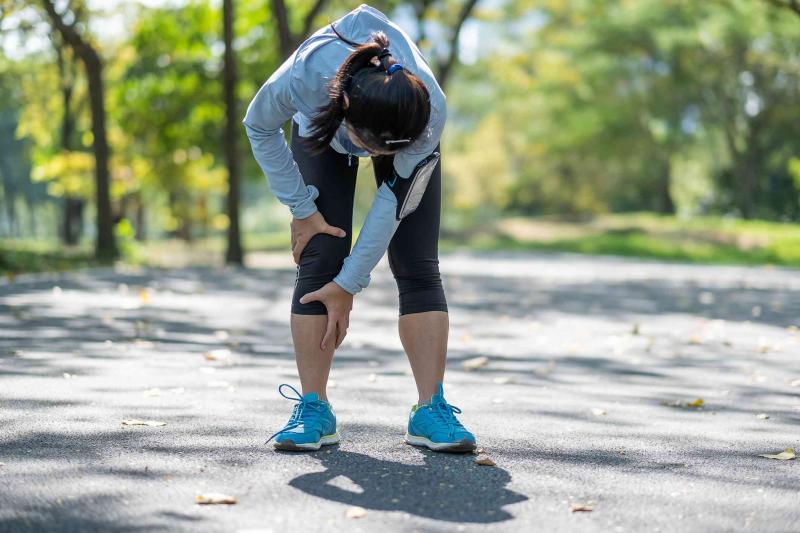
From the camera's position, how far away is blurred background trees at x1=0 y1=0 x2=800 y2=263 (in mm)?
24469

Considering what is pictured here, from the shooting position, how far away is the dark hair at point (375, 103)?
3.29m

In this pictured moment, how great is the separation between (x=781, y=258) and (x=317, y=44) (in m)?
22.6

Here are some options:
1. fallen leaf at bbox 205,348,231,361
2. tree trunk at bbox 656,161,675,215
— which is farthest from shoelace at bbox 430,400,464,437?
tree trunk at bbox 656,161,675,215

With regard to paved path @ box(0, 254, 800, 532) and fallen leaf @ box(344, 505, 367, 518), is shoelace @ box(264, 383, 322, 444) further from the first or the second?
fallen leaf @ box(344, 505, 367, 518)

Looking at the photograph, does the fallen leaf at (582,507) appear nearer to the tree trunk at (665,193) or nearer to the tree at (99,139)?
the tree at (99,139)

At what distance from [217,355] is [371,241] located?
3092mm

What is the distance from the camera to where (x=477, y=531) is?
285cm

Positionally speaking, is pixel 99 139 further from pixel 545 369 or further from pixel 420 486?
pixel 420 486

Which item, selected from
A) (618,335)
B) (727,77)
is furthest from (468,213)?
(618,335)

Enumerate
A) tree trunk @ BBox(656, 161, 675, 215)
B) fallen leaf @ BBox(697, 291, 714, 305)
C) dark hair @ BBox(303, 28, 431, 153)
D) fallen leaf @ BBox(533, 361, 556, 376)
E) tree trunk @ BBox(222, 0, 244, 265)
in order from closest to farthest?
1. dark hair @ BBox(303, 28, 431, 153)
2. fallen leaf @ BBox(533, 361, 556, 376)
3. fallen leaf @ BBox(697, 291, 714, 305)
4. tree trunk @ BBox(222, 0, 244, 265)
5. tree trunk @ BBox(656, 161, 675, 215)

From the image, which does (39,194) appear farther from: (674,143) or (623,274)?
(623,274)

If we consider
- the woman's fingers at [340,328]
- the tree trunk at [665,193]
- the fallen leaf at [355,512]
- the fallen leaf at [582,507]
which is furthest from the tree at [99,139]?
the tree trunk at [665,193]

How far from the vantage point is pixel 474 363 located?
22.0 feet

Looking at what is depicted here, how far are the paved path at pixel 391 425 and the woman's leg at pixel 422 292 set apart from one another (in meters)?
0.32
